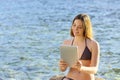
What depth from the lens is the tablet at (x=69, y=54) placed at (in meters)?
5.16

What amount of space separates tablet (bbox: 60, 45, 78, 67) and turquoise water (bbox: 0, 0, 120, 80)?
5.19 metres

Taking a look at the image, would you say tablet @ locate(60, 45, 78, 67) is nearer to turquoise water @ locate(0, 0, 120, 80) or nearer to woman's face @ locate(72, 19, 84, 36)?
woman's face @ locate(72, 19, 84, 36)

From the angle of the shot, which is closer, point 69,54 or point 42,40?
point 69,54

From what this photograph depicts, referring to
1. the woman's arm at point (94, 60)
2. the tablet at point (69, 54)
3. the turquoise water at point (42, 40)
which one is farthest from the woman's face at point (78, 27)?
the turquoise water at point (42, 40)

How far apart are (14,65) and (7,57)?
1.38 meters

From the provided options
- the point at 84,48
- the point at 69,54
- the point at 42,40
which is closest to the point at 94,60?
the point at 84,48

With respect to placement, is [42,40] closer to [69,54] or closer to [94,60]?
[94,60]

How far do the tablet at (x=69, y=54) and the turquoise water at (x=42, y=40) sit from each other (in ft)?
17.0

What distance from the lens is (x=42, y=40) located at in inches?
648

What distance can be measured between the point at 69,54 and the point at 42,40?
11297 millimetres

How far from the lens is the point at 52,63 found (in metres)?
12.1

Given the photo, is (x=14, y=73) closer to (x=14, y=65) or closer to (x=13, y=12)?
(x=14, y=65)

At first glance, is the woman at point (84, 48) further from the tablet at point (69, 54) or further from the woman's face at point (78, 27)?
the tablet at point (69, 54)

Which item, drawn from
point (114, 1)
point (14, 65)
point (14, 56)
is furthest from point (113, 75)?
point (114, 1)
